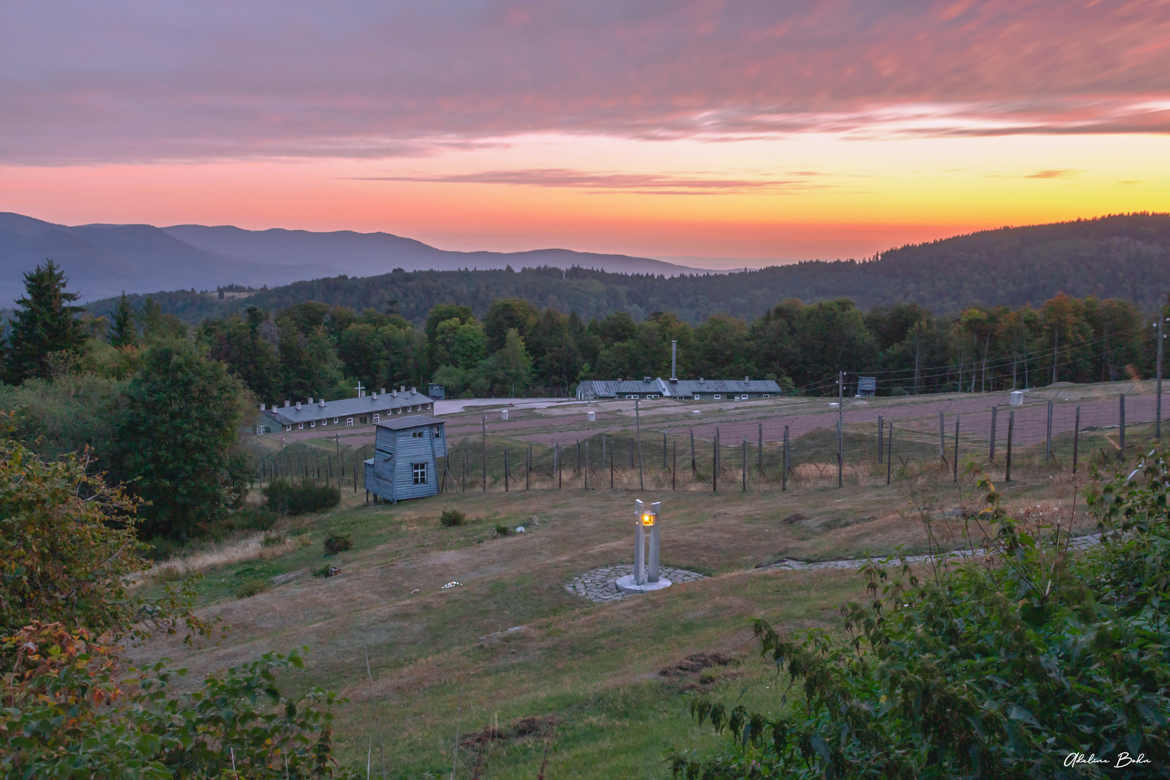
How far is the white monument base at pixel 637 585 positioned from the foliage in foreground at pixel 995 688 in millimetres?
11814

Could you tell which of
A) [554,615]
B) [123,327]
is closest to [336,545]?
[554,615]

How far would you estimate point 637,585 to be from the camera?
52.9 feet

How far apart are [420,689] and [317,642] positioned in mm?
4259

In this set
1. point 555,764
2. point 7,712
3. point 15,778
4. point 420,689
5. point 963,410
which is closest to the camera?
point 15,778

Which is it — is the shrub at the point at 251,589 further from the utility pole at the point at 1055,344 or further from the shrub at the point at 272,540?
the utility pole at the point at 1055,344

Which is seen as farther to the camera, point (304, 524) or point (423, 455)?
point (423, 455)

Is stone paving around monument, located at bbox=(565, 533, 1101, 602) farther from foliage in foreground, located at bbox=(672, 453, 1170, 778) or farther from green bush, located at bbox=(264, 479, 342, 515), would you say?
green bush, located at bbox=(264, 479, 342, 515)

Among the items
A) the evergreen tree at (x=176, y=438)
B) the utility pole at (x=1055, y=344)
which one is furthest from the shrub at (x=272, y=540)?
the utility pole at (x=1055, y=344)

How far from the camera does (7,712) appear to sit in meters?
3.79

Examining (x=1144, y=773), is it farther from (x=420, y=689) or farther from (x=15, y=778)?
(x=420, y=689)

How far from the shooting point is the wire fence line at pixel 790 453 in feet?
82.3

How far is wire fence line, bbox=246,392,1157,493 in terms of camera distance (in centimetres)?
2508

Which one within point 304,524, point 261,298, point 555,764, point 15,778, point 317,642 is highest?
point 261,298

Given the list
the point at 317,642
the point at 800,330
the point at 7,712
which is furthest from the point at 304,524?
the point at 800,330
